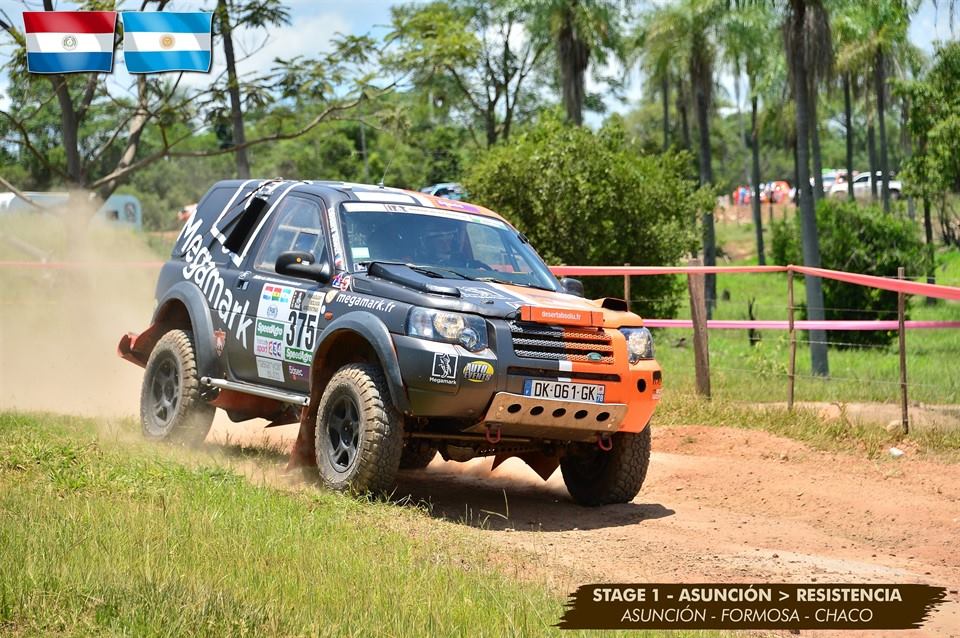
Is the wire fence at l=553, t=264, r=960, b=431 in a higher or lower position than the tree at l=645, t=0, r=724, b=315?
lower

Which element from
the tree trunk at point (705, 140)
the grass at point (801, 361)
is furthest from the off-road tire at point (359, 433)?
the tree trunk at point (705, 140)

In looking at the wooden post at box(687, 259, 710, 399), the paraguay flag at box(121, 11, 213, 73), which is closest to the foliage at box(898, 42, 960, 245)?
the paraguay flag at box(121, 11, 213, 73)

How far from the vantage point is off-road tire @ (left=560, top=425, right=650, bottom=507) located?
8.70 metres

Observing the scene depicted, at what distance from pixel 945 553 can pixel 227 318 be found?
5110 mm

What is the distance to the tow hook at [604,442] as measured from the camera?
8.42 m

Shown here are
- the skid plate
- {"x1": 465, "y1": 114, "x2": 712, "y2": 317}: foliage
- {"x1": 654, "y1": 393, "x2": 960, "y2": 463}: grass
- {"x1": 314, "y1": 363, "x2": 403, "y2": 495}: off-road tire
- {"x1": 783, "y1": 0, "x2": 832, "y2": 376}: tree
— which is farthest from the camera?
{"x1": 783, "y1": 0, "x2": 832, "y2": 376}: tree

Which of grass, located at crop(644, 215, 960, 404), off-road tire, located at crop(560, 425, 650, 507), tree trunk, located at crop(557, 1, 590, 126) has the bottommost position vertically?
grass, located at crop(644, 215, 960, 404)

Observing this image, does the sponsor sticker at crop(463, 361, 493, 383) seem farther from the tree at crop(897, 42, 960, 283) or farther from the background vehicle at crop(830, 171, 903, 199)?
the background vehicle at crop(830, 171, 903, 199)

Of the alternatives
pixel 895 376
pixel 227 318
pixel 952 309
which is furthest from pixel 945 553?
pixel 952 309

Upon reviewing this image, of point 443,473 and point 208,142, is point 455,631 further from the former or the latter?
Result: point 208,142

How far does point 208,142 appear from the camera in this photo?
84.9m

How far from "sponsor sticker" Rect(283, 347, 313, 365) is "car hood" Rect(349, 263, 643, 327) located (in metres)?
0.59

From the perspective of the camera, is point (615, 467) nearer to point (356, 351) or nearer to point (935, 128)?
point (356, 351)

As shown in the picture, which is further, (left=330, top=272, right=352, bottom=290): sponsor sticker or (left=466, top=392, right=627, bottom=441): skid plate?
(left=330, top=272, right=352, bottom=290): sponsor sticker
